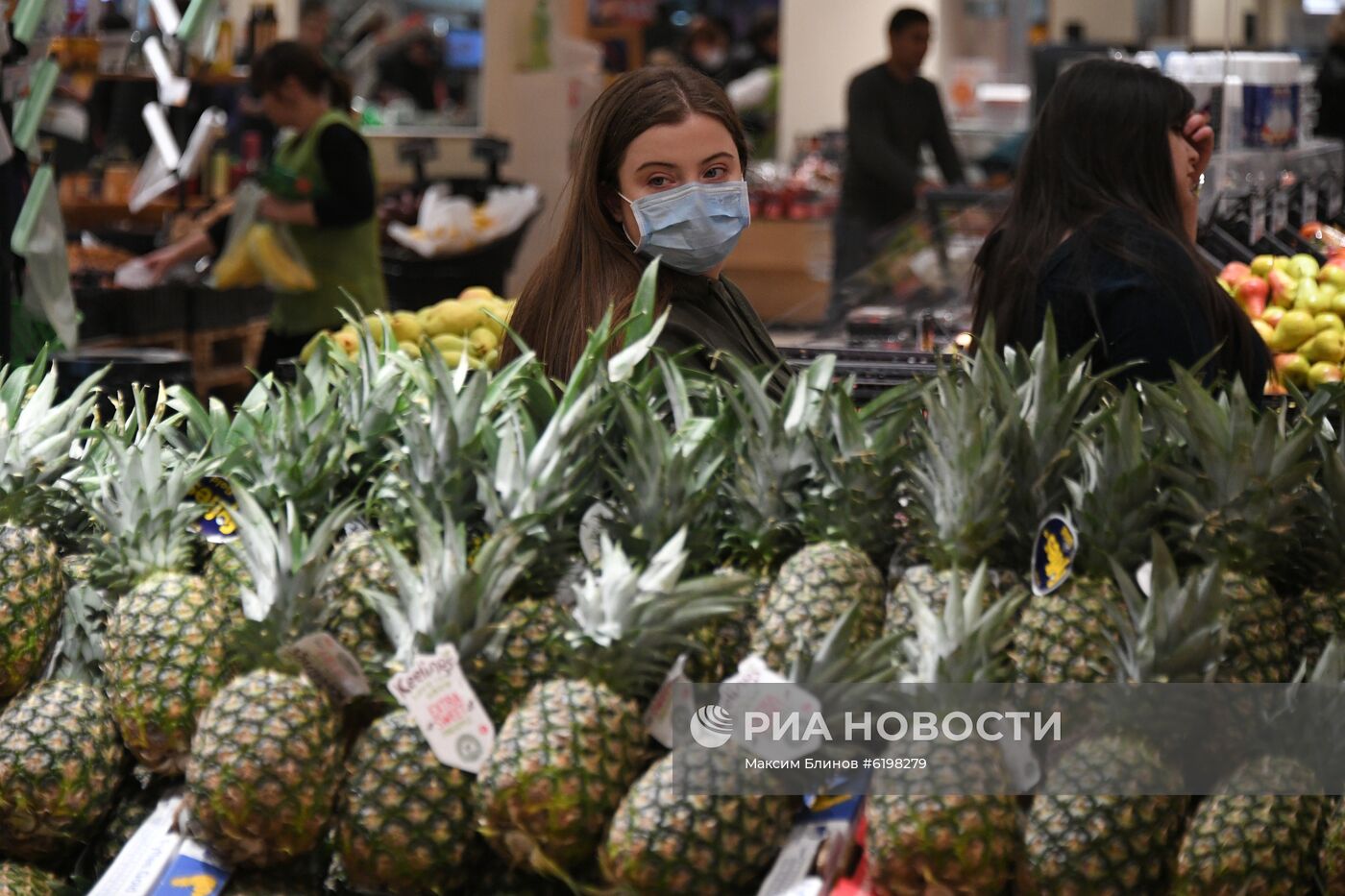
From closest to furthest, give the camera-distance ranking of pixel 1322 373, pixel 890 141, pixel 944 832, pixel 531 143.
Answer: pixel 944 832
pixel 1322 373
pixel 890 141
pixel 531 143

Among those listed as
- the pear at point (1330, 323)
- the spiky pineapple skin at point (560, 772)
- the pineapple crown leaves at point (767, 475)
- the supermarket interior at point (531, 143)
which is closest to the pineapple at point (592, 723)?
the spiky pineapple skin at point (560, 772)

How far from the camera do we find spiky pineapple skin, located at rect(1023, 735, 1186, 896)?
1.61 meters

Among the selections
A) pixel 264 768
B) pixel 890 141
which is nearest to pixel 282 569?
pixel 264 768

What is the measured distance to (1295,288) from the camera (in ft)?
13.6

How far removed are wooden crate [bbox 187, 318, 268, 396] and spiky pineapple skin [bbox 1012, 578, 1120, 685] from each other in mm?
5862

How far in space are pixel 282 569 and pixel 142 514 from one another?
11.0 inches

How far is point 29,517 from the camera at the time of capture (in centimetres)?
204

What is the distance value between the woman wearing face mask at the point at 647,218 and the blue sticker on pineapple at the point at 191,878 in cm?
109

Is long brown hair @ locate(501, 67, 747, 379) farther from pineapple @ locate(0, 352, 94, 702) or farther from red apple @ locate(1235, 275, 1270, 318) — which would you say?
red apple @ locate(1235, 275, 1270, 318)

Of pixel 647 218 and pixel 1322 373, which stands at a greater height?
pixel 647 218

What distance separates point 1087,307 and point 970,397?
1.38 meters

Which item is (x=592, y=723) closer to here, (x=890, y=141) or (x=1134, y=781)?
(x=1134, y=781)

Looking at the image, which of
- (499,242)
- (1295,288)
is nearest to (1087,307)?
(1295,288)

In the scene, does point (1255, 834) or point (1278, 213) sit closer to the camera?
point (1255, 834)
